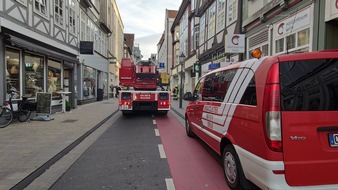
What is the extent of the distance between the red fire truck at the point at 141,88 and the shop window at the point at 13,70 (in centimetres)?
423

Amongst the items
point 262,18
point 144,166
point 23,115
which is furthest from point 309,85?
point 23,115

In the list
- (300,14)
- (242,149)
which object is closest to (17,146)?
(242,149)

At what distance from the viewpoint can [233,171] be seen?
159 inches

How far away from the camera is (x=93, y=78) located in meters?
24.3

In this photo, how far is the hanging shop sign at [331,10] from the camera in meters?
6.85

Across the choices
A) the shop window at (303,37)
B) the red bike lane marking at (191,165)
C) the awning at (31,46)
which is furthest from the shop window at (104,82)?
the shop window at (303,37)

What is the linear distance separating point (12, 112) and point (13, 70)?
1.79 meters

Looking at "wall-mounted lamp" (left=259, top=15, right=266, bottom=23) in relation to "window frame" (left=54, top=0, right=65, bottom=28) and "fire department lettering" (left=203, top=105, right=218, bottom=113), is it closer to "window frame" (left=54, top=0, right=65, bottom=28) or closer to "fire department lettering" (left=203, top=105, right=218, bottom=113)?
"fire department lettering" (left=203, top=105, right=218, bottom=113)

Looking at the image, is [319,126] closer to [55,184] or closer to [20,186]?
[55,184]

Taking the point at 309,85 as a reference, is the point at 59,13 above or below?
above

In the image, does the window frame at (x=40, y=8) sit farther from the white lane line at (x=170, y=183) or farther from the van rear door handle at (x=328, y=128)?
the van rear door handle at (x=328, y=128)

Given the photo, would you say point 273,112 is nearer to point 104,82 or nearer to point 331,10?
point 331,10

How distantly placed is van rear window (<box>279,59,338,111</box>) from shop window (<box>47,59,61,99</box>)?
12992 millimetres

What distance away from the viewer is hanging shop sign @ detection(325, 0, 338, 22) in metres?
6.85
